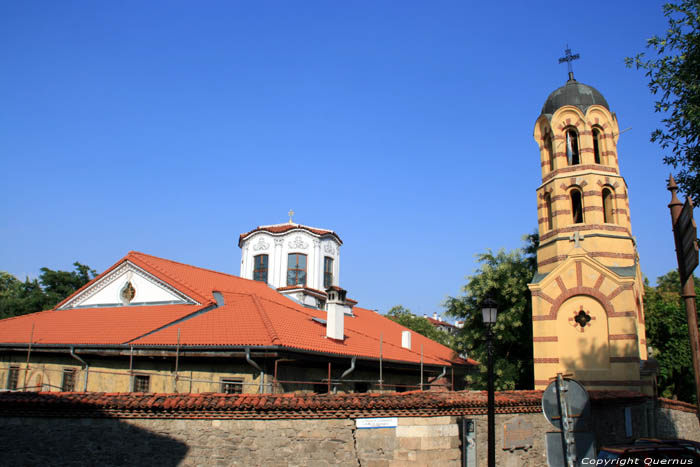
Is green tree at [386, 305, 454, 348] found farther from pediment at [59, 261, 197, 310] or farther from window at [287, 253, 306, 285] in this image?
pediment at [59, 261, 197, 310]

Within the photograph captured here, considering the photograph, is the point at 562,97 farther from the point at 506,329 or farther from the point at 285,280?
the point at 285,280

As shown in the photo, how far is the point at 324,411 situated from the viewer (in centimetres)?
1059

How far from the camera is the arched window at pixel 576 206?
20250 millimetres

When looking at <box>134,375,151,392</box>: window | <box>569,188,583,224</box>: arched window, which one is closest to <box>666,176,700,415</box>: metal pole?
<box>569,188,583,224</box>: arched window

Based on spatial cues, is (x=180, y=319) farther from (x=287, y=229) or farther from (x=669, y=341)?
(x=669, y=341)

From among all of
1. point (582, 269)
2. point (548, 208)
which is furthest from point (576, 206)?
point (582, 269)

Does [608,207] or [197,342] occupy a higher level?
[608,207]

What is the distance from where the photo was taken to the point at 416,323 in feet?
167

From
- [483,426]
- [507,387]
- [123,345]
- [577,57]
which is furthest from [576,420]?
[577,57]

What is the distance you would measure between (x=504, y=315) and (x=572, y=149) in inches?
282

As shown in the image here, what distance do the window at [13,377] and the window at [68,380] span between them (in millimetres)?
2764

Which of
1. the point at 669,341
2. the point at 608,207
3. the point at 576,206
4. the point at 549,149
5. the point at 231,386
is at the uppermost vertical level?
the point at 549,149

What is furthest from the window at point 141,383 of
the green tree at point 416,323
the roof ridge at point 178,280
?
the green tree at point 416,323

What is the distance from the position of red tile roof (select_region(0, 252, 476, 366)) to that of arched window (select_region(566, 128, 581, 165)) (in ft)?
32.2
